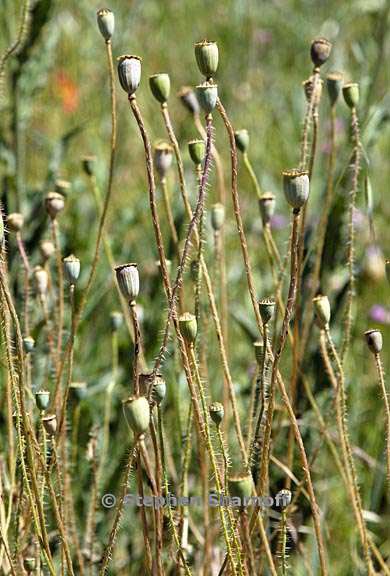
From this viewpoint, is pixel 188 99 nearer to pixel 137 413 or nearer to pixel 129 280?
pixel 129 280

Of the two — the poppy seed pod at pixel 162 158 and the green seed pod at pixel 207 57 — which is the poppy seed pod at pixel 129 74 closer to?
the green seed pod at pixel 207 57

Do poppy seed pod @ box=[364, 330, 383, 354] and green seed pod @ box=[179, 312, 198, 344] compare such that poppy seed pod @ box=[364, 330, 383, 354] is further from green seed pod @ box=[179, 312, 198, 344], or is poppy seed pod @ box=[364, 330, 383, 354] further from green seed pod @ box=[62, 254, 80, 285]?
green seed pod @ box=[62, 254, 80, 285]

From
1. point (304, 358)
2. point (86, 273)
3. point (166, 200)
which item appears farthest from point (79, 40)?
point (166, 200)

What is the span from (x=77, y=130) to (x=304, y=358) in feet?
1.69

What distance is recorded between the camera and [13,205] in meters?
1.44

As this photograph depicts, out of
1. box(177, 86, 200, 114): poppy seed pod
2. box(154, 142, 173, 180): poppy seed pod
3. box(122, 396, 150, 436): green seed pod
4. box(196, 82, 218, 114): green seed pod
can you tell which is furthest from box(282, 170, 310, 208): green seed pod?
box(177, 86, 200, 114): poppy seed pod

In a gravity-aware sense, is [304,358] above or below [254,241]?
below

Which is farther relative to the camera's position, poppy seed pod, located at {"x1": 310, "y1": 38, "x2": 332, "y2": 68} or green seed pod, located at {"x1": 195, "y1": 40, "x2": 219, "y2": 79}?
poppy seed pod, located at {"x1": 310, "y1": 38, "x2": 332, "y2": 68}

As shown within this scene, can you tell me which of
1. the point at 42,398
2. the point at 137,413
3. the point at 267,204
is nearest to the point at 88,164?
the point at 267,204

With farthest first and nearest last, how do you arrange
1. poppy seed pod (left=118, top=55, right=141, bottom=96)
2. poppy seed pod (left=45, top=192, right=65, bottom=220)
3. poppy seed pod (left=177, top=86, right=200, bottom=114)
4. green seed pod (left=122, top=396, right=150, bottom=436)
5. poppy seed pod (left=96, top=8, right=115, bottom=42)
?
poppy seed pod (left=177, top=86, right=200, bottom=114) < poppy seed pod (left=45, top=192, right=65, bottom=220) < poppy seed pod (left=96, top=8, right=115, bottom=42) < poppy seed pod (left=118, top=55, right=141, bottom=96) < green seed pod (left=122, top=396, right=150, bottom=436)

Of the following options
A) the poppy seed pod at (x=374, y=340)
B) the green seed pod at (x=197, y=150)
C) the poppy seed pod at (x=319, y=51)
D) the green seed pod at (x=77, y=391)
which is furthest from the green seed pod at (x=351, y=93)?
the green seed pod at (x=77, y=391)

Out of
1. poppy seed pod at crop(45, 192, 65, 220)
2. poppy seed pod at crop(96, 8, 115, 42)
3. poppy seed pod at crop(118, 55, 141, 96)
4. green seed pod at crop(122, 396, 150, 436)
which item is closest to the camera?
green seed pod at crop(122, 396, 150, 436)

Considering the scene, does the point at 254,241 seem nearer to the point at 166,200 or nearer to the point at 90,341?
the point at 90,341

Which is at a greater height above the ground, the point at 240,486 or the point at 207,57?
the point at 207,57
